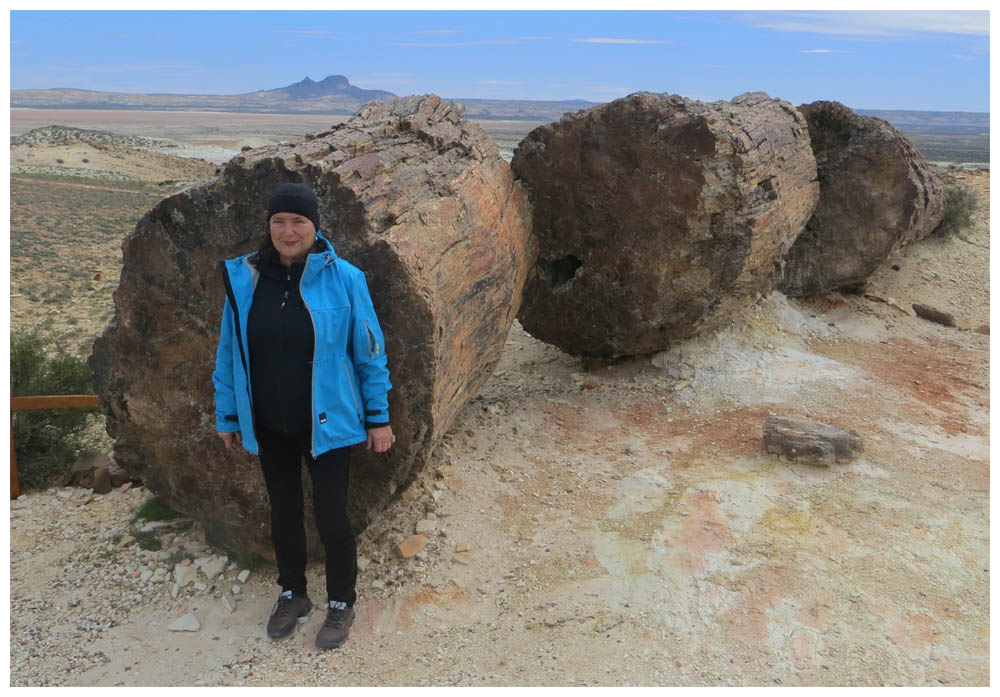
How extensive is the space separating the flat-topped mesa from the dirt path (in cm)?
82

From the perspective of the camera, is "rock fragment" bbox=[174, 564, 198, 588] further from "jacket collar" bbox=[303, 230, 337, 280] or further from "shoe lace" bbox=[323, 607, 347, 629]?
"jacket collar" bbox=[303, 230, 337, 280]

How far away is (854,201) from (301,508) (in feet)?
22.8

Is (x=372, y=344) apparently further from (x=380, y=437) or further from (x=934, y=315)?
Answer: (x=934, y=315)

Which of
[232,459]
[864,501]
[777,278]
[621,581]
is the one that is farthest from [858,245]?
[232,459]

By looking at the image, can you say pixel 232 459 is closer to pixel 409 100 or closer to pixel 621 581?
pixel 621 581

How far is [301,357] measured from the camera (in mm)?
3477

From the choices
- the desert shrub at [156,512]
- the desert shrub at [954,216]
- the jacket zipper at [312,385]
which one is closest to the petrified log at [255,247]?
the desert shrub at [156,512]

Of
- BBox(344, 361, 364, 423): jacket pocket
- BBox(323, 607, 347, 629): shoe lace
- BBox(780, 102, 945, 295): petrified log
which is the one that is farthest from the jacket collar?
BBox(780, 102, 945, 295): petrified log

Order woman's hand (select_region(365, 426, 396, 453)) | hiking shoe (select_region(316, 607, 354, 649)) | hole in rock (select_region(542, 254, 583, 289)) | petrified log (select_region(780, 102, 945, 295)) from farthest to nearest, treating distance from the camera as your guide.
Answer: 1. petrified log (select_region(780, 102, 945, 295))
2. hole in rock (select_region(542, 254, 583, 289))
3. hiking shoe (select_region(316, 607, 354, 649))
4. woman's hand (select_region(365, 426, 396, 453))

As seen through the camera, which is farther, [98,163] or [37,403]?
[98,163]

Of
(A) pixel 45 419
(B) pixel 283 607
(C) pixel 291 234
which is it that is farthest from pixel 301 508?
(A) pixel 45 419

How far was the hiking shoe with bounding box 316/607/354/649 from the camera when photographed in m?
3.94

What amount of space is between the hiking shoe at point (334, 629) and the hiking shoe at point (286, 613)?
168mm

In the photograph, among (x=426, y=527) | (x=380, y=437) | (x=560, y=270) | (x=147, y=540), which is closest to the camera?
(x=380, y=437)
